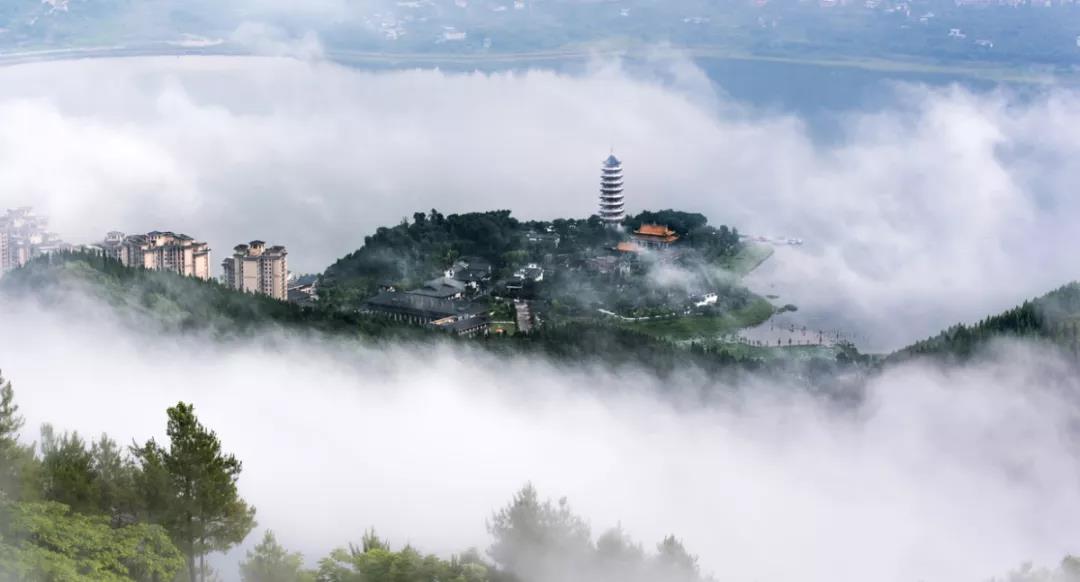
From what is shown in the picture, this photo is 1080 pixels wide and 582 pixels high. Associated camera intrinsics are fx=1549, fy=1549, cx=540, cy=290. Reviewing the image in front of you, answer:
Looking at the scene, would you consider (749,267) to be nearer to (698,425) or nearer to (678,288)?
(678,288)

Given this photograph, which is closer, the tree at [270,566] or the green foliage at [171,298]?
the tree at [270,566]

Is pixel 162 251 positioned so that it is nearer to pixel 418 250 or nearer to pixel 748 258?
pixel 418 250

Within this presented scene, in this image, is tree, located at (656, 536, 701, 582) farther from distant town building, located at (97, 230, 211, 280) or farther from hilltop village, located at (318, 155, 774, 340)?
distant town building, located at (97, 230, 211, 280)

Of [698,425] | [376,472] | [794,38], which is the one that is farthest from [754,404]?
[794,38]

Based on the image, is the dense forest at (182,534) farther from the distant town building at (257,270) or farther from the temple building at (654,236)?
the temple building at (654,236)

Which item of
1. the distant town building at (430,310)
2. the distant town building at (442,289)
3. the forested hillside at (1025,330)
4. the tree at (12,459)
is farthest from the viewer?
the distant town building at (442,289)

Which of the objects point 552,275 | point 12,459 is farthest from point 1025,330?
point 12,459

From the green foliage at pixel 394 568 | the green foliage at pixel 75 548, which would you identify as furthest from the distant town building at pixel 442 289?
the green foliage at pixel 75 548
